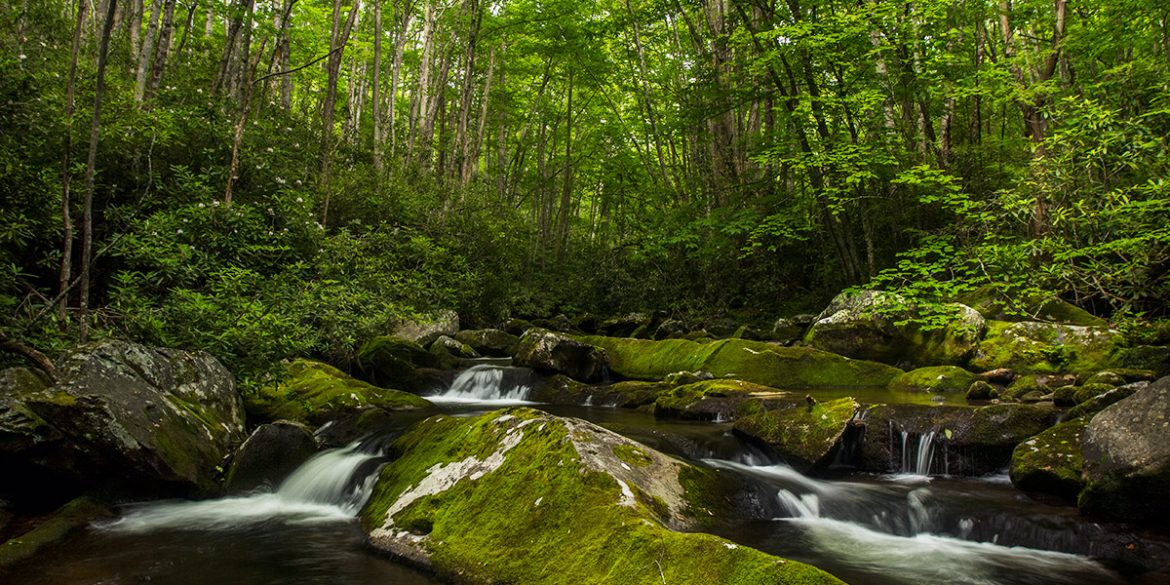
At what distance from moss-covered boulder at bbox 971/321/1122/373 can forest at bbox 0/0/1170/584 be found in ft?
0.16

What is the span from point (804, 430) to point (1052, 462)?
2231 mm

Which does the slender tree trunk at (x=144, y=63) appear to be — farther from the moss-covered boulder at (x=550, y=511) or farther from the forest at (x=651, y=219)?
the moss-covered boulder at (x=550, y=511)

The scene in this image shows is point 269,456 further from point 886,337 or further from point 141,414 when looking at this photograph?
point 886,337

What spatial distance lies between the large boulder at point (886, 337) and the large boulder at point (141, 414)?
10370 mm

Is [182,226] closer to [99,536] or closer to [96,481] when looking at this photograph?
[96,481]

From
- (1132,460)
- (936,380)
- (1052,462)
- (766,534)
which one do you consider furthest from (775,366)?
(1132,460)

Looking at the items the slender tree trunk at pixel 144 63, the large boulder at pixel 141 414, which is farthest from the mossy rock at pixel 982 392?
the slender tree trunk at pixel 144 63

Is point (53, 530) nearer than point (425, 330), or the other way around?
point (53, 530)

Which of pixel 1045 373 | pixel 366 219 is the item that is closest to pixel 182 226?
pixel 366 219

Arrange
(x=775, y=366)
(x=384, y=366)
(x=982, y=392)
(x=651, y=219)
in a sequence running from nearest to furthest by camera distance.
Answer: (x=982, y=392) < (x=775, y=366) < (x=384, y=366) < (x=651, y=219)

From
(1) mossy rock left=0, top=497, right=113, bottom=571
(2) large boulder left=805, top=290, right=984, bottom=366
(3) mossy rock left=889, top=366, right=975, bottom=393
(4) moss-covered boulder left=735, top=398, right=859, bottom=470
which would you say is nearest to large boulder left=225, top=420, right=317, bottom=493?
(1) mossy rock left=0, top=497, right=113, bottom=571

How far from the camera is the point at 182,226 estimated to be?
8734 mm

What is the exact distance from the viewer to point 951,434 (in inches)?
276

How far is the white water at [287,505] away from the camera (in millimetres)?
5531
